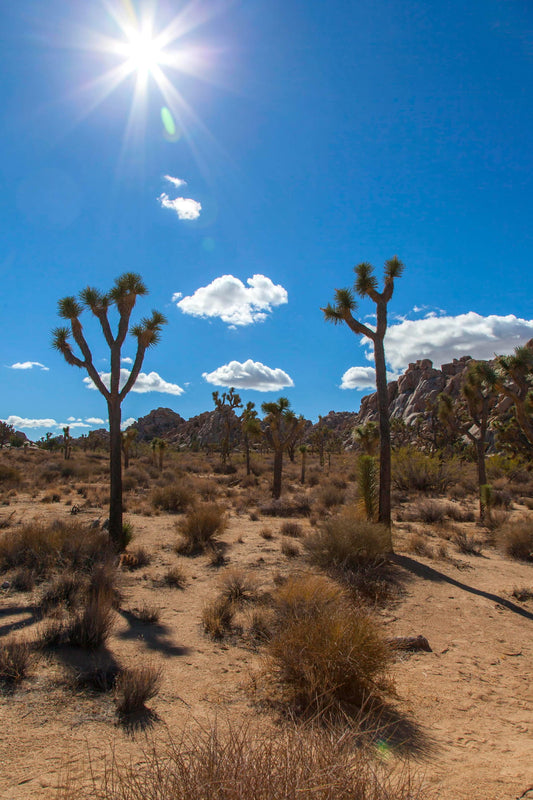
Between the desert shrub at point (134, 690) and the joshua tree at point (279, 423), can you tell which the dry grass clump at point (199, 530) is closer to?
the desert shrub at point (134, 690)

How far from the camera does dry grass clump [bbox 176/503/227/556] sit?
1143cm

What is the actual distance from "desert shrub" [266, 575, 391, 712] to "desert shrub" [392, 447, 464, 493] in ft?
69.1

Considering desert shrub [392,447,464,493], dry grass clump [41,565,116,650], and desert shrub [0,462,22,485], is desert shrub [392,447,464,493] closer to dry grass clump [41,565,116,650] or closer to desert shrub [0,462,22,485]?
dry grass clump [41,565,116,650]

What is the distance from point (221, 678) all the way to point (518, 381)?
12.6 m

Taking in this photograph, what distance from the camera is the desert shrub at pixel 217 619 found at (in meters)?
6.09

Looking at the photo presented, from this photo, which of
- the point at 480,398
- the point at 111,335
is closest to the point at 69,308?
the point at 111,335

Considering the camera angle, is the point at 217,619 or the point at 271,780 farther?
the point at 217,619

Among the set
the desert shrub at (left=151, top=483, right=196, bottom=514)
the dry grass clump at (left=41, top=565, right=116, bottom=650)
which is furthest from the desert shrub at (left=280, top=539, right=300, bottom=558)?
the desert shrub at (left=151, top=483, right=196, bottom=514)

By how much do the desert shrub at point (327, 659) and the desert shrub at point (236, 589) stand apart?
2817mm

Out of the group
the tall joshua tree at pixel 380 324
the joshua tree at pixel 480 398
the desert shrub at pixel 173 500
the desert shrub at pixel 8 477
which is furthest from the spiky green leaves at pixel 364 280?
the desert shrub at pixel 8 477

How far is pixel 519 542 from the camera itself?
11094mm

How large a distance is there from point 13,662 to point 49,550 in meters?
4.75

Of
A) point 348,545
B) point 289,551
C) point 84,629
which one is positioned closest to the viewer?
point 84,629

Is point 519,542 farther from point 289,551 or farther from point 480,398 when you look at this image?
point 480,398
